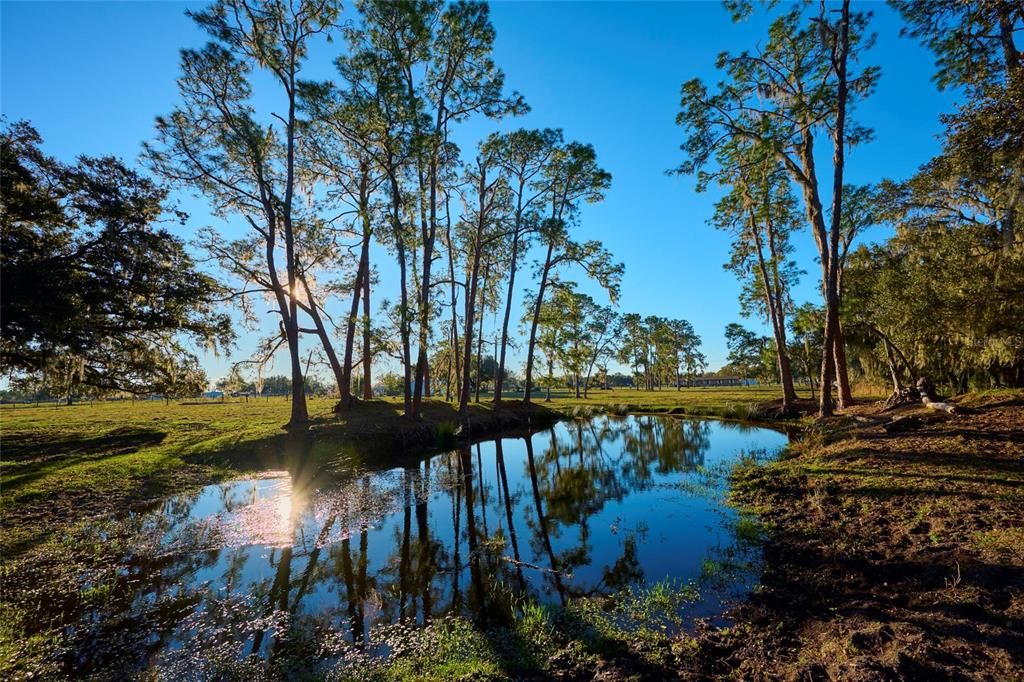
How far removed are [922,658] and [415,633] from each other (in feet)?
15.0

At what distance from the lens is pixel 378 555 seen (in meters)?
6.87

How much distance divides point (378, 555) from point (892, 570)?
7.13 meters

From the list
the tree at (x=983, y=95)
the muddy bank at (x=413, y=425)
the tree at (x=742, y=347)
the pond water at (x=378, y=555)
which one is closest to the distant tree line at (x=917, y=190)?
the tree at (x=983, y=95)

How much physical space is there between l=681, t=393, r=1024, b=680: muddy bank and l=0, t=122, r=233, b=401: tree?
17.7 meters

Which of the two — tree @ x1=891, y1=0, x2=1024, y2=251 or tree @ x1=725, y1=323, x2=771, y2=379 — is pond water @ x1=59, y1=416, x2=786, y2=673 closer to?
tree @ x1=891, y1=0, x2=1024, y2=251

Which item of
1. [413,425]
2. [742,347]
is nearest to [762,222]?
[413,425]

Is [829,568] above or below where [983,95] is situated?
below

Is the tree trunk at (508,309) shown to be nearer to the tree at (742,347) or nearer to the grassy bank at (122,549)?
the grassy bank at (122,549)

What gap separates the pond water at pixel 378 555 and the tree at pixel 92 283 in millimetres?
7762

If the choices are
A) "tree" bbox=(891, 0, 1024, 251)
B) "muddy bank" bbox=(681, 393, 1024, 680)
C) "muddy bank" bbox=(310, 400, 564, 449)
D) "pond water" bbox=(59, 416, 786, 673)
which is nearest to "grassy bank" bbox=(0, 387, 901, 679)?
"pond water" bbox=(59, 416, 786, 673)

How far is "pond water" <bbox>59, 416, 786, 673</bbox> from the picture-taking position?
15.4ft

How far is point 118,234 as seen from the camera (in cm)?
1384

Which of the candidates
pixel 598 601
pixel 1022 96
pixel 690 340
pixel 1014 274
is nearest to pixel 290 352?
pixel 598 601

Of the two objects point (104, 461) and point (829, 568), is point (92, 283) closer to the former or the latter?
point (104, 461)
